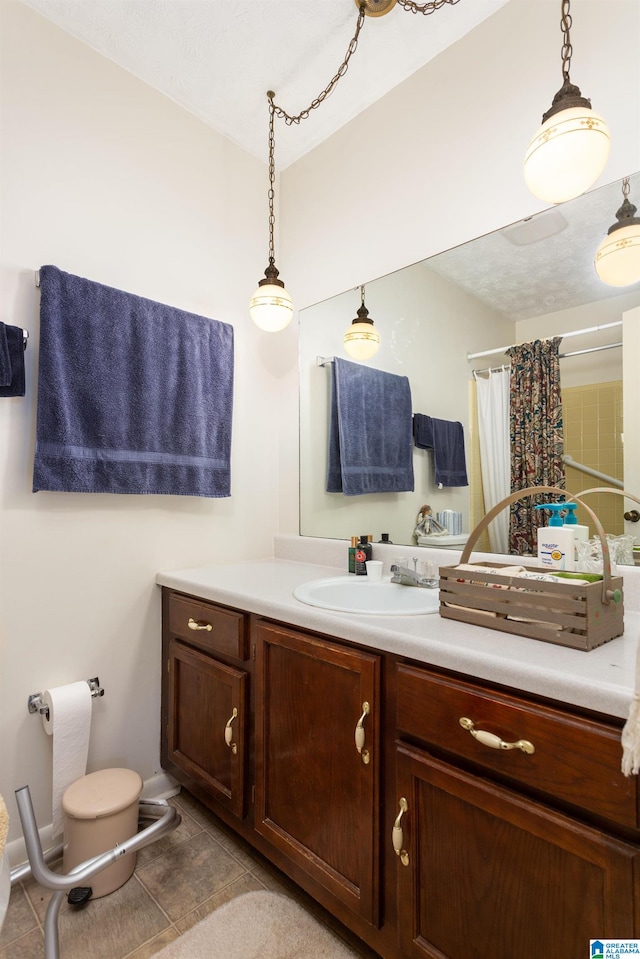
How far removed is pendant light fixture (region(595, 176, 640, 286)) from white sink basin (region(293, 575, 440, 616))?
0.97m

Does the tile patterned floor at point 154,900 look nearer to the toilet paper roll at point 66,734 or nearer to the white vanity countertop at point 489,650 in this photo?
the toilet paper roll at point 66,734

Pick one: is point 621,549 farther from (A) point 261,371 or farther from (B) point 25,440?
(B) point 25,440

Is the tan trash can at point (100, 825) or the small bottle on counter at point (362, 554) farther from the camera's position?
the small bottle on counter at point (362, 554)

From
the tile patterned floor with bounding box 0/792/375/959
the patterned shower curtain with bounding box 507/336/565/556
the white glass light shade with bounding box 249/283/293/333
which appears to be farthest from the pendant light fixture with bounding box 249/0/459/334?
the tile patterned floor with bounding box 0/792/375/959

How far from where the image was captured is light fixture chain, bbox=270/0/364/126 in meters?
1.46

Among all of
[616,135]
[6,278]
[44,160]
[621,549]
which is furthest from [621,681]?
[44,160]

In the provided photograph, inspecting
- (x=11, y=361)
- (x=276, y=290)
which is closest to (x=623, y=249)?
(x=276, y=290)

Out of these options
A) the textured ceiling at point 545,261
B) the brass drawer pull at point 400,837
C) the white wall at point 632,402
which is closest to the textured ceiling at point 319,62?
the textured ceiling at point 545,261

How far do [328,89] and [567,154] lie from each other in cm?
→ 105

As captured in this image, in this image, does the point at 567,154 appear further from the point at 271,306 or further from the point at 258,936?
the point at 258,936

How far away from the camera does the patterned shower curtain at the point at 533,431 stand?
4.26 ft

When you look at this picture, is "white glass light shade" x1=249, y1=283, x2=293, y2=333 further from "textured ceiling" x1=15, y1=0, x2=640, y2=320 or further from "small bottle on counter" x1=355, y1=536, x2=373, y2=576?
"small bottle on counter" x1=355, y1=536, x2=373, y2=576

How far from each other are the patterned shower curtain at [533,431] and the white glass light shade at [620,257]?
0.19 metres

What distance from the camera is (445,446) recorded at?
1.53 metres
